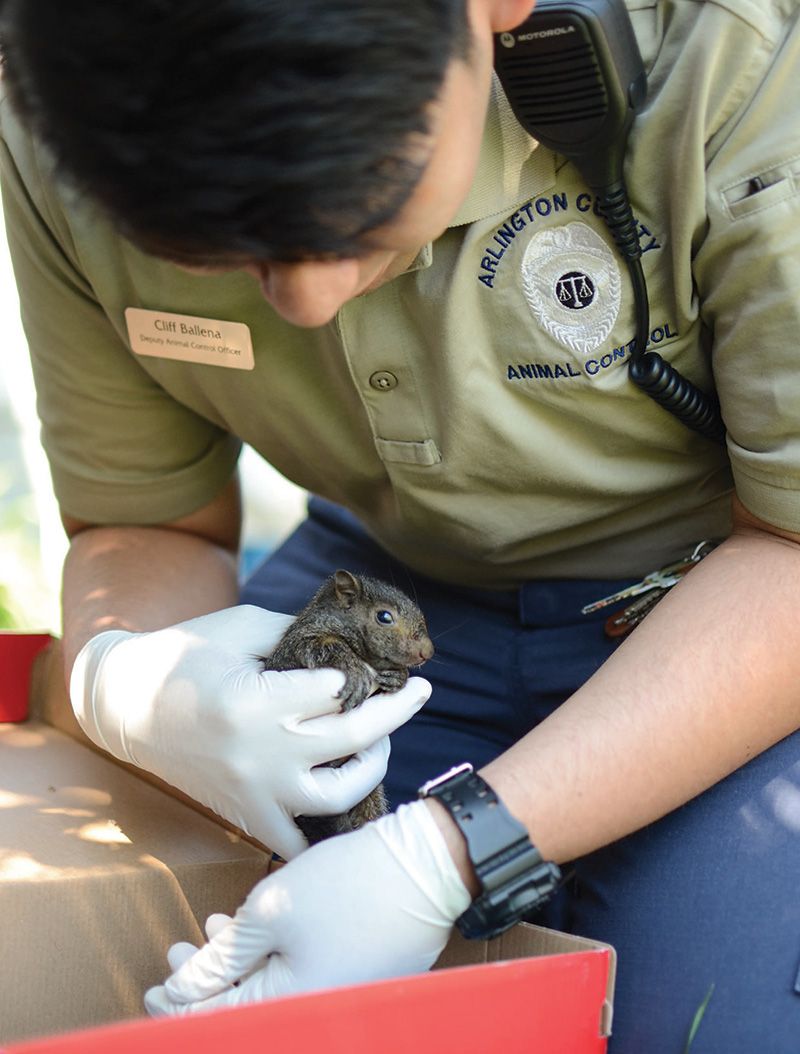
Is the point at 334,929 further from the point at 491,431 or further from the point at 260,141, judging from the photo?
the point at 260,141

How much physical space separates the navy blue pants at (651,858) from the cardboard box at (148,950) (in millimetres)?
190

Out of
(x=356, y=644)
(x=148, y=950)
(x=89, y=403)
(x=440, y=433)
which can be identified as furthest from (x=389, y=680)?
(x=89, y=403)

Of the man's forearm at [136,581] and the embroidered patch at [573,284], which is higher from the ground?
the embroidered patch at [573,284]

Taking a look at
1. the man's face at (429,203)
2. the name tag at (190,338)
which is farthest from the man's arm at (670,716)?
the name tag at (190,338)

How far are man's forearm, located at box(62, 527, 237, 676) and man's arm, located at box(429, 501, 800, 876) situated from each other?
829mm

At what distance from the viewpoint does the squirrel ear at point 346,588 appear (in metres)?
1.77

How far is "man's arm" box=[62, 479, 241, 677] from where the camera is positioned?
1.99 metres

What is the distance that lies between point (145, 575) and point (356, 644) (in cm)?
52

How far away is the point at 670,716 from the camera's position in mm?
1443

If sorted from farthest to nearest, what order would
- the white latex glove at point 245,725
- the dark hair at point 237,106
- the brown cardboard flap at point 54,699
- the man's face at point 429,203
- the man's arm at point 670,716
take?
the brown cardboard flap at point 54,699 < the white latex glove at point 245,725 < the man's arm at point 670,716 < the man's face at point 429,203 < the dark hair at point 237,106

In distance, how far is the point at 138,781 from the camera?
186 cm

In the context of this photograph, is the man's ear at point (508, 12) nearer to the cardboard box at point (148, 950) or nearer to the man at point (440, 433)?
the man at point (440, 433)

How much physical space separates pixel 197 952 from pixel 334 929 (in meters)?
0.19

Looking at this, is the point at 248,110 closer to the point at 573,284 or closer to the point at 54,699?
the point at 573,284
